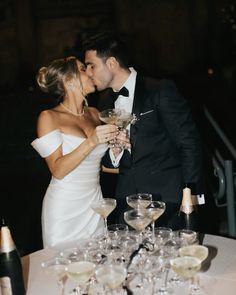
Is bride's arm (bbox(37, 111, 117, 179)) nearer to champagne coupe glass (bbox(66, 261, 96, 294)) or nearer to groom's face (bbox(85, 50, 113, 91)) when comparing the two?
groom's face (bbox(85, 50, 113, 91))

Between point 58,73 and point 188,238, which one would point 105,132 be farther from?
point 188,238

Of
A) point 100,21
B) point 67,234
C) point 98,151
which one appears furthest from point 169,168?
point 100,21

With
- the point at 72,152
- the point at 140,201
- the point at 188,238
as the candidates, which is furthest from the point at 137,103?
the point at 188,238

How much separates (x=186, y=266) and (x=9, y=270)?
2.57ft

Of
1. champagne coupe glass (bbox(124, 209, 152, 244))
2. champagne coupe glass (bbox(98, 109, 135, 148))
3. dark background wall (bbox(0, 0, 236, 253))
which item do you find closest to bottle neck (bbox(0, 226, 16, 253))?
champagne coupe glass (bbox(124, 209, 152, 244))

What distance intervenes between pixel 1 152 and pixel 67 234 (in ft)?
20.8

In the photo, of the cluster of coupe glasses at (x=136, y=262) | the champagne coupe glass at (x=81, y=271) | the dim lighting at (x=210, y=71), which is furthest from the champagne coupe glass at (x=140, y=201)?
the dim lighting at (x=210, y=71)

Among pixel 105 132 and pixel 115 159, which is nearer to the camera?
pixel 105 132

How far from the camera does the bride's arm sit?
2.85 meters

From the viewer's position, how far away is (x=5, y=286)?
2.10 metres

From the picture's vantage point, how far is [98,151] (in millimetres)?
3344

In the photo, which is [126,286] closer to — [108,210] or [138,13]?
[108,210]

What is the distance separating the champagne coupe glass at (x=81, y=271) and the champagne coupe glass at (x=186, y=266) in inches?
13.0

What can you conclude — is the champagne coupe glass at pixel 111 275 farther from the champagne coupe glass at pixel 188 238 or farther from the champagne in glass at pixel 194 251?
the champagne coupe glass at pixel 188 238
